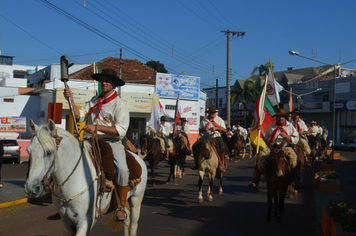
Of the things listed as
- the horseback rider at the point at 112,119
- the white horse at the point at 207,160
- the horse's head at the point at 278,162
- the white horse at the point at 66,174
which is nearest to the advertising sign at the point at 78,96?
the white horse at the point at 207,160

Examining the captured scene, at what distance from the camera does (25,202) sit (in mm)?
10820

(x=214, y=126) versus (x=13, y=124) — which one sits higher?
(x=214, y=126)

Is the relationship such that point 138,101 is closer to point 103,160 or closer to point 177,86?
point 177,86

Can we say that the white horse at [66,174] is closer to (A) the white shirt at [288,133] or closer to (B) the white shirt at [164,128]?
(A) the white shirt at [288,133]

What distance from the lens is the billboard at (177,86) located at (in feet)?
116

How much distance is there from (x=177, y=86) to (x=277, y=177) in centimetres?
2836

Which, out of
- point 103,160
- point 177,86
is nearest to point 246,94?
point 177,86

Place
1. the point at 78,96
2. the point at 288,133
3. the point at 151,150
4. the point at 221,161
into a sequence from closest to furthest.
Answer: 1. the point at 288,133
2. the point at 221,161
3. the point at 151,150
4. the point at 78,96

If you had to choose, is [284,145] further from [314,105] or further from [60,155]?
[314,105]

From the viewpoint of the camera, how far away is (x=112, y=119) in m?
5.54

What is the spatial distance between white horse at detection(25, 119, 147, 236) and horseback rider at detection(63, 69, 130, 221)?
11.8 inches

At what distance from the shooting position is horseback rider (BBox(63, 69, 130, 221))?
17.8 ft

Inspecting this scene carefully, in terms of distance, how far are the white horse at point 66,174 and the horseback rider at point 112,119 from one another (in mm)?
300

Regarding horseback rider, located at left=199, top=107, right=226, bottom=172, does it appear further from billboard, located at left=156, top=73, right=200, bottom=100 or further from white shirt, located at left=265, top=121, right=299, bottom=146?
billboard, located at left=156, top=73, right=200, bottom=100
